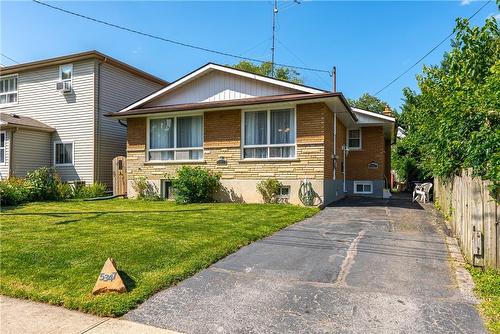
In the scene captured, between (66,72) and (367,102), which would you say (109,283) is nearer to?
(66,72)

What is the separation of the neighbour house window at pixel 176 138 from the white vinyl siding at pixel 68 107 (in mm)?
4425

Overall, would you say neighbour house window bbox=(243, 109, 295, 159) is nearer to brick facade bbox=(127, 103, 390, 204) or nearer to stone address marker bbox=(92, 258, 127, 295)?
brick facade bbox=(127, 103, 390, 204)

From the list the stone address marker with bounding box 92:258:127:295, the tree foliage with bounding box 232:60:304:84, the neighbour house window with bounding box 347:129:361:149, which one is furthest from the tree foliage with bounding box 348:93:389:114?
the stone address marker with bounding box 92:258:127:295

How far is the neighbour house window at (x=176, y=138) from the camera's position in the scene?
14805 mm

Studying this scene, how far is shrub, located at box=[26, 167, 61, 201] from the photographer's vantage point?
15078 millimetres

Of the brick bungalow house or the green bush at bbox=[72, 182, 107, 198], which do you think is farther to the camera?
the green bush at bbox=[72, 182, 107, 198]

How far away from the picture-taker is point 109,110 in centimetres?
1892

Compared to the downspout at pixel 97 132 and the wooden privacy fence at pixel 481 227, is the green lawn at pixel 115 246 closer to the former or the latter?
the wooden privacy fence at pixel 481 227

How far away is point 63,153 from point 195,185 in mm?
9210

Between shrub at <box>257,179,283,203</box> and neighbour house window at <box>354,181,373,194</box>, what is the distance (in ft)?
22.2

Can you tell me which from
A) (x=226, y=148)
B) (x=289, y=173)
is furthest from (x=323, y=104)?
(x=226, y=148)

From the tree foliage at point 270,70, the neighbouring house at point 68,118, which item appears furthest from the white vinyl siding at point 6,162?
the tree foliage at point 270,70

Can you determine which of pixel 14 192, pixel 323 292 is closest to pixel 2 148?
pixel 14 192

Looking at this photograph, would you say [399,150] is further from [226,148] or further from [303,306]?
[303,306]
